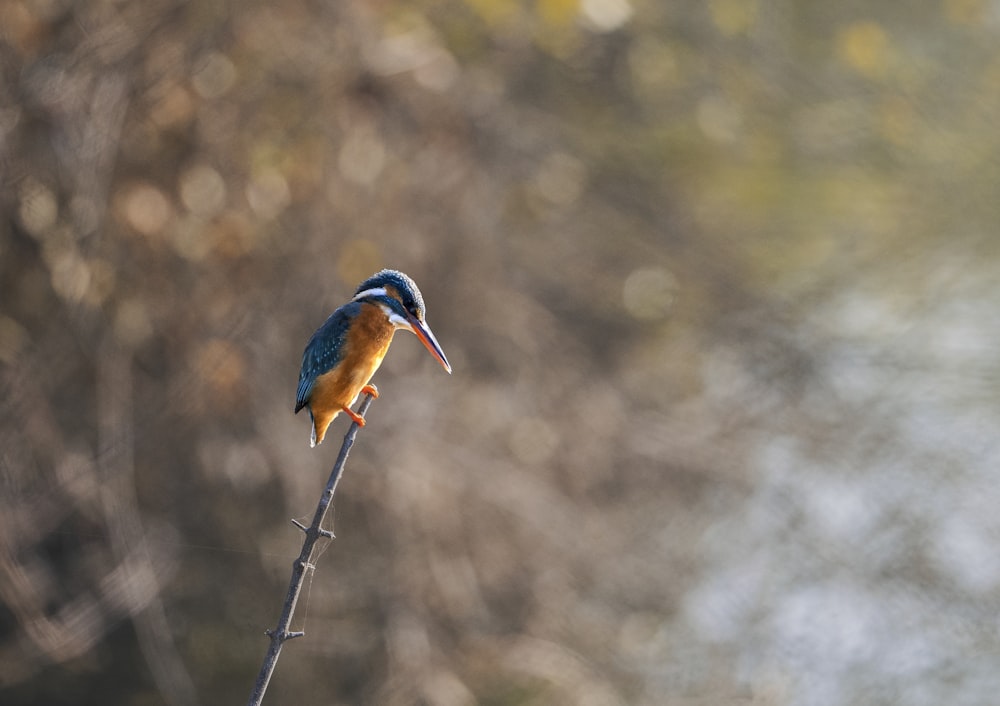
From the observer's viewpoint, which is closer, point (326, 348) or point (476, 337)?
point (326, 348)

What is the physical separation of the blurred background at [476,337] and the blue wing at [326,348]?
173cm

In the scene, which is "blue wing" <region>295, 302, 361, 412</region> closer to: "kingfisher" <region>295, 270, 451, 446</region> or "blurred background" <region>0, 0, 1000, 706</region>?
"kingfisher" <region>295, 270, 451, 446</region>

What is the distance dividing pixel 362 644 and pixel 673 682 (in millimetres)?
1389

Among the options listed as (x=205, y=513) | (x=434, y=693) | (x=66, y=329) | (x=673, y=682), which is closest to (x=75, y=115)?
(x=66, y=329)

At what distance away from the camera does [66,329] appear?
383 centimetres

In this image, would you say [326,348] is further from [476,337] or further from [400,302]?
[476,337]

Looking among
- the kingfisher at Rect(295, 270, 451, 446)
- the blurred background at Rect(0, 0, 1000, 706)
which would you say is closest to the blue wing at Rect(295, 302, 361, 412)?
the kingfisher at Rect(295, 270, 451, 446)

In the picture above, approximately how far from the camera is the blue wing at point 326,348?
1.98 m

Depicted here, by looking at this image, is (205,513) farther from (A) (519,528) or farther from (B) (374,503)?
(A) (519,528)

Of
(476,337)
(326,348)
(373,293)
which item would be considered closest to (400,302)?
(373,293)

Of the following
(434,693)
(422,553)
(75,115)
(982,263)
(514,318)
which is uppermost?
(982,263)

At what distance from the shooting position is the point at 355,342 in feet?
6.38

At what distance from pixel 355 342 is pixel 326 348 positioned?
9cm

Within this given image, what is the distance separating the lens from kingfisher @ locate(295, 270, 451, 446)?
1873 mm
